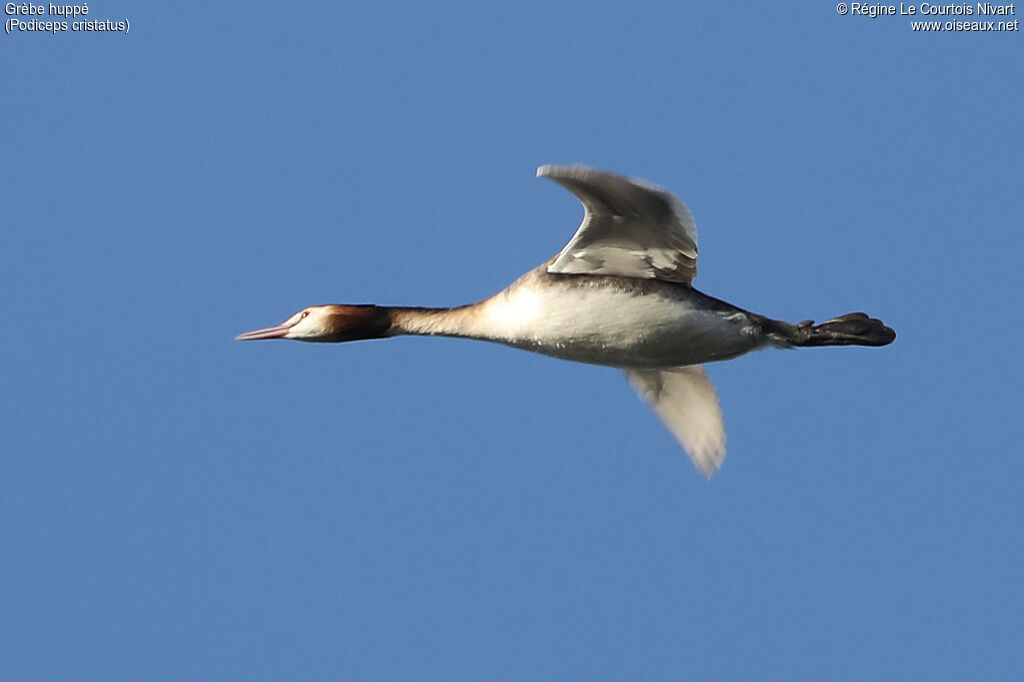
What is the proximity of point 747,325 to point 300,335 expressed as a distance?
326 cm

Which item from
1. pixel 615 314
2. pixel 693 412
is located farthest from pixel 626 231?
pixel 693 412

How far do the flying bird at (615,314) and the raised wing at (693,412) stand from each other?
0.75 m

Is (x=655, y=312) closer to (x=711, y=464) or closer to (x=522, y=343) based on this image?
(x=522, y=343)

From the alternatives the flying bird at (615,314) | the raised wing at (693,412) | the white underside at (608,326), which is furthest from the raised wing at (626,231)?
the raised wing at (693,412)

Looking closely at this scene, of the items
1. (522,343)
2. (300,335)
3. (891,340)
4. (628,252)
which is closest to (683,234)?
(628,252)

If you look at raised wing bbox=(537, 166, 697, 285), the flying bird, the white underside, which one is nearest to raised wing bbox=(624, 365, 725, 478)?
the flying bird

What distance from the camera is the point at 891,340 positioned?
1255 centimetres

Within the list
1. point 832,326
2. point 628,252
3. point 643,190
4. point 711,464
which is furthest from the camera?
point 711,464

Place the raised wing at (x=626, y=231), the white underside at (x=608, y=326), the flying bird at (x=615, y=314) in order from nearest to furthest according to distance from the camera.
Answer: the raised wing at (x=626, y=231), the flying bird at (x=615, y=314), the white underside at (x=608, y=326)

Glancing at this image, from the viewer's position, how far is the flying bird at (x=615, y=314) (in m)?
11.2

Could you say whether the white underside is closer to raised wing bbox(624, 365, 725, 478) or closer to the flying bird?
the flying bird

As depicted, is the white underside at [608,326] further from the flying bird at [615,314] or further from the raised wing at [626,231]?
the raised wing at [626,231]

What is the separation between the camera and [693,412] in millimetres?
13508

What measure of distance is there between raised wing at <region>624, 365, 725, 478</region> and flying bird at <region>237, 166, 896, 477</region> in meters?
0.75
